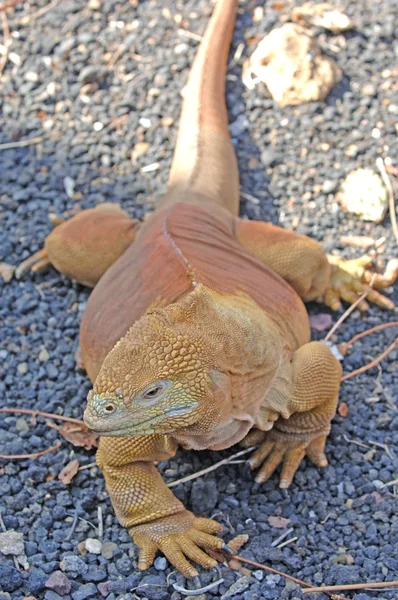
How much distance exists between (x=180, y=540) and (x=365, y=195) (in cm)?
303

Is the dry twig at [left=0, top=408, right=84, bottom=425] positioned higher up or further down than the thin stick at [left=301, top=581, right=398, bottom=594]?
higher up

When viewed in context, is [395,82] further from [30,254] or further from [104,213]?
[30,254]

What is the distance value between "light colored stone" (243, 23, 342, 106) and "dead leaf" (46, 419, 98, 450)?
129 inches

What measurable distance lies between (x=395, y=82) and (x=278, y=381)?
11.1 feet

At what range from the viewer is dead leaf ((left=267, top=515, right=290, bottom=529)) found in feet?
14.3

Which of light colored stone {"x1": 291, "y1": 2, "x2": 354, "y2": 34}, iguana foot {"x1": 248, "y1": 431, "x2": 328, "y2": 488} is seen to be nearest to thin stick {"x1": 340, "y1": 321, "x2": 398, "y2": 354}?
iguana foot {"x1": 248, "y1": 431, "x2": 328, "y2": 488}

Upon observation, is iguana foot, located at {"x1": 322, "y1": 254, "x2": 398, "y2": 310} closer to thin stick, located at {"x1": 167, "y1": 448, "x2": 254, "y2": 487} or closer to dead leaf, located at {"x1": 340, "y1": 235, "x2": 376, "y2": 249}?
dead leaf, located at {"x1": 340, "y1": 235, "x2": 376, "y2": 249}

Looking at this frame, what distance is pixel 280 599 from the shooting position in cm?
389

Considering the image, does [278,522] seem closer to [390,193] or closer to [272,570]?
[272,570]

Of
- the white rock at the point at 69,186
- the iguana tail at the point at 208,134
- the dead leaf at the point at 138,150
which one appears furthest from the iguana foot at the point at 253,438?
the dead leaf at the point at 138,150

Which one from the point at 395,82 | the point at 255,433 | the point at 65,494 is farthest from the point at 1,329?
the point at 395,82

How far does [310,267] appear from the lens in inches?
209

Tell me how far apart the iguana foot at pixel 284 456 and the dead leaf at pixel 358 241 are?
1752 mm

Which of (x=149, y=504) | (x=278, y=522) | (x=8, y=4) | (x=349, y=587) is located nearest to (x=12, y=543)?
(x=149, y=504)
